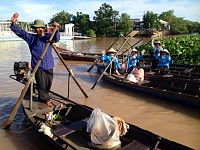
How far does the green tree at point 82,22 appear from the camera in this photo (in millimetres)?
59800

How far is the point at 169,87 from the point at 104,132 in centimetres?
442

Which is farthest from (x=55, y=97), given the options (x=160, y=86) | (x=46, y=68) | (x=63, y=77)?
(x=63, y=77)

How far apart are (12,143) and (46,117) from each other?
91cm

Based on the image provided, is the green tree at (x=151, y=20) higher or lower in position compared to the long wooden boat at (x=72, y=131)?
higher

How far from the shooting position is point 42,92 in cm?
596

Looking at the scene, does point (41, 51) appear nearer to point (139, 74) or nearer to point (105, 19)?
point (139, 74)

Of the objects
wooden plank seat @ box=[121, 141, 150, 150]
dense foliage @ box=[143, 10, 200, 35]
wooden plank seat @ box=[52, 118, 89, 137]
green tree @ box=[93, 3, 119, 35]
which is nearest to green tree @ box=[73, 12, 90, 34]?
green tree @ box=[93, 3, 119, 35]

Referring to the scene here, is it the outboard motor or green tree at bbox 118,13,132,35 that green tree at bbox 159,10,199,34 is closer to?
green tree at bbox 118,13,132,35

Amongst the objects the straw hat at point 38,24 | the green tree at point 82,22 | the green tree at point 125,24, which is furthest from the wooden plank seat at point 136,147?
Result: the green tree at point 82,22

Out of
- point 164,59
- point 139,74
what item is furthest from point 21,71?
point 164,59

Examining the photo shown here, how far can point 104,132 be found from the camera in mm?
4066

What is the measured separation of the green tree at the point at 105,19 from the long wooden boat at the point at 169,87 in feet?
166

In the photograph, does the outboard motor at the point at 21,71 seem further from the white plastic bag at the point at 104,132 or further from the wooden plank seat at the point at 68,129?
the white plastic bag at the point at 104,132

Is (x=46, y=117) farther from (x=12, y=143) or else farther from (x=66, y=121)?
(x=12, y=143)
